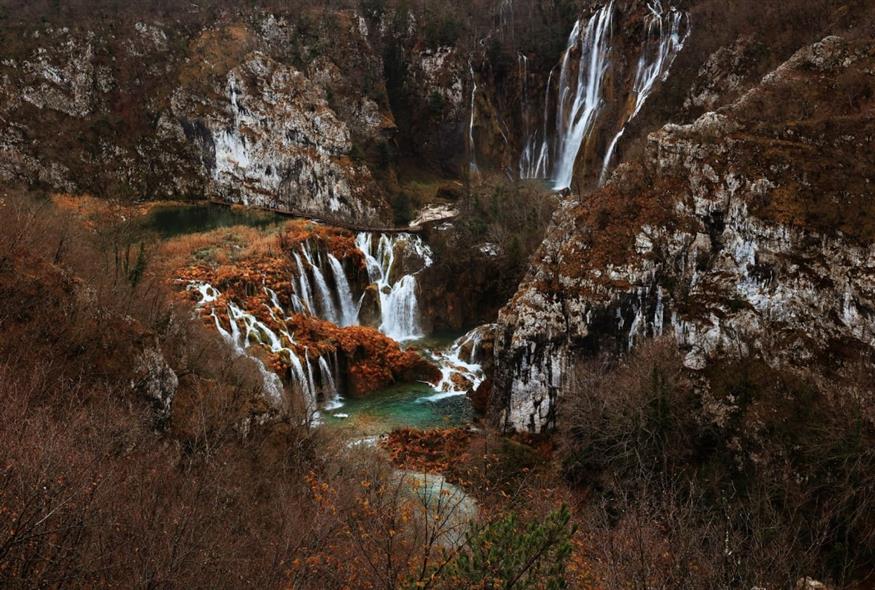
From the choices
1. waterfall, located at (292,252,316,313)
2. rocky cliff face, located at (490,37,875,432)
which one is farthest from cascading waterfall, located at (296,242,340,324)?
rocky cliff face, located at (490,37,875,432)

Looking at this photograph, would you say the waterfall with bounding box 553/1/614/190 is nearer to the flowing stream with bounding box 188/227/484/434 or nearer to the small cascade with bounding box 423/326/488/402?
the flowing stream with bounding box 188/227/484/434

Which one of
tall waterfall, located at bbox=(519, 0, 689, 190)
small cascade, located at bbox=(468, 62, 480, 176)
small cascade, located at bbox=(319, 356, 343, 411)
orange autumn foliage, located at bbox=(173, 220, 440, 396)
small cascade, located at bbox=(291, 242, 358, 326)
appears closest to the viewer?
small cascade, located at bbox=(319, 356, 343, 411)

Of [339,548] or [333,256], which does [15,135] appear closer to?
[333,256]

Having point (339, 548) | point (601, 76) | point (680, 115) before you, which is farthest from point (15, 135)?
point (339, 548)

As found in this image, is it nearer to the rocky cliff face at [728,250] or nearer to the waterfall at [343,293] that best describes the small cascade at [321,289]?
the waterfall at [343,293]

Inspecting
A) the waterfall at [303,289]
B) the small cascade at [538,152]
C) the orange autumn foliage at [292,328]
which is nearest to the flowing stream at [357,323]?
the waterfall at [303,289]

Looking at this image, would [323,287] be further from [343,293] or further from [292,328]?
[292,328]
